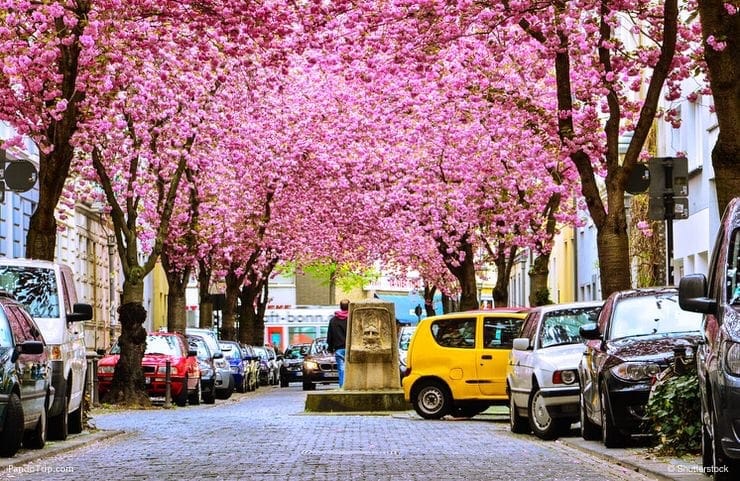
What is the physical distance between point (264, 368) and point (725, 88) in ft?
152

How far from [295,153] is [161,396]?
12.5 m

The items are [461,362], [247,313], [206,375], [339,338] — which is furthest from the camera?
[247,313]

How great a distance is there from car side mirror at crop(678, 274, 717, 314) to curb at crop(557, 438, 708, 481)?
1.53 m

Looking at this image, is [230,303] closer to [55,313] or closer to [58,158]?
[58,158]

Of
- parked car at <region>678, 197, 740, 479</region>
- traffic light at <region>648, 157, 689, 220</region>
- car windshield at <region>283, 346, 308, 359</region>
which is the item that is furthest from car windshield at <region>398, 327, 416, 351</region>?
parked car at <region>678, 197, 740, 479</region>

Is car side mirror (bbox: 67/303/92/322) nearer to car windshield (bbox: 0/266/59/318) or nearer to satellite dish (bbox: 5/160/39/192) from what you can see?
car windshield (bbox: 0/266/59/318)

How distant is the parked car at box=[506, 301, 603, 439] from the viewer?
19.8m

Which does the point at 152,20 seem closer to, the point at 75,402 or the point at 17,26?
the point at 17,26

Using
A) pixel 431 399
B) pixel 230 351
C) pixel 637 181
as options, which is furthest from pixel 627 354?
pixel 230 351

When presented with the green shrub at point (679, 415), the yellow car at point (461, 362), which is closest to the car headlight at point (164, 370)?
the yellow car at point (461, 362)

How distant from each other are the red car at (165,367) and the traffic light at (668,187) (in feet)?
53.5

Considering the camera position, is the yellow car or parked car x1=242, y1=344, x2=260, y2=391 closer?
the yellow car

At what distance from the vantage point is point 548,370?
781 inches

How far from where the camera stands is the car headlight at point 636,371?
1625 centimetres
